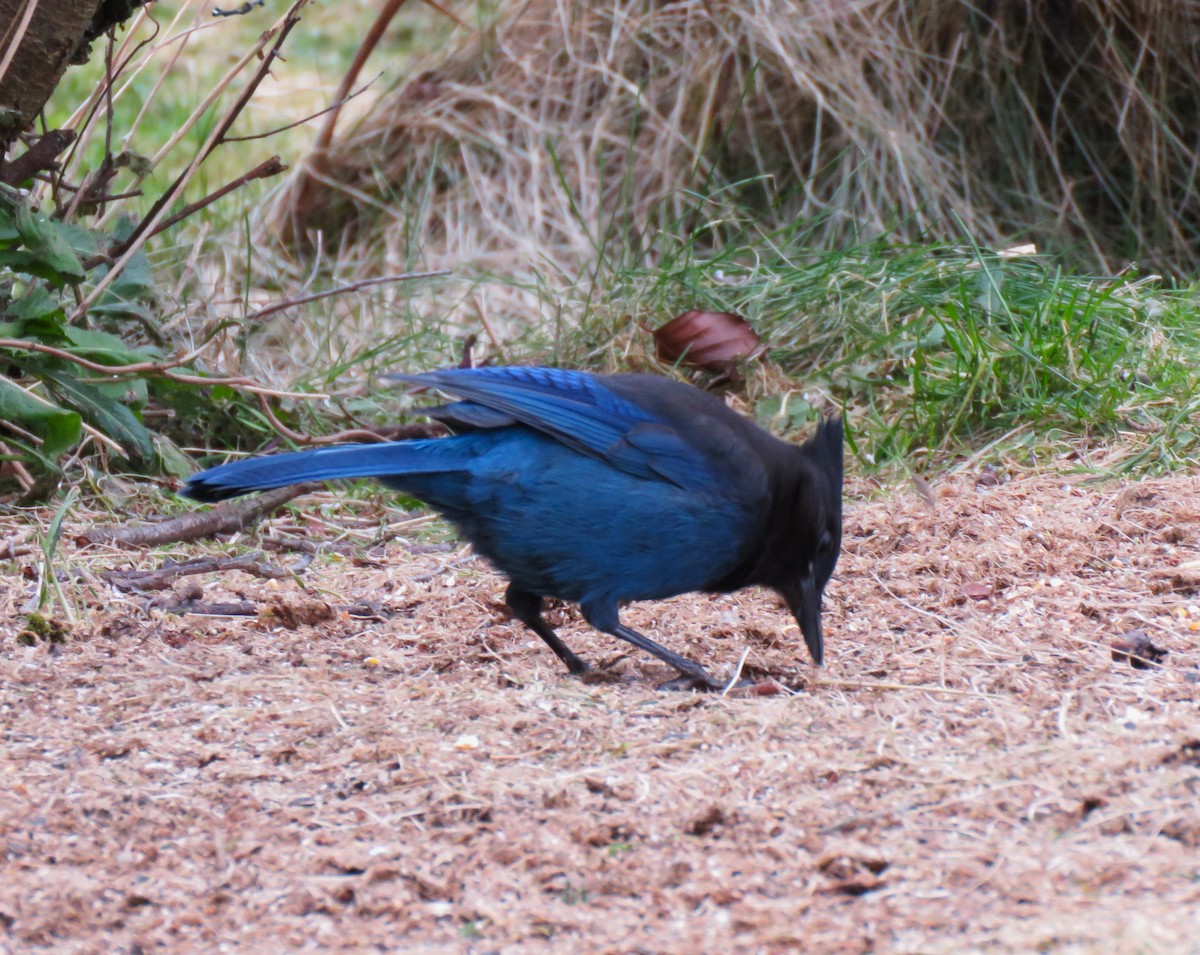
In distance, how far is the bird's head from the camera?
3.63 meters

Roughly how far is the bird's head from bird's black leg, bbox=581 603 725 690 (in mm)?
294

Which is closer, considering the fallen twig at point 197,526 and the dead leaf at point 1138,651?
the dead leaf at point 1138,651

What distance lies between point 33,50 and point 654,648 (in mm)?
2313

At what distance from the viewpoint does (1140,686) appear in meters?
3.07

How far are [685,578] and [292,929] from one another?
5.16 ft

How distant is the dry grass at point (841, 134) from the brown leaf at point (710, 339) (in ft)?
3.49

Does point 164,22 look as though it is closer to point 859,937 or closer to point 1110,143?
point 1110,143

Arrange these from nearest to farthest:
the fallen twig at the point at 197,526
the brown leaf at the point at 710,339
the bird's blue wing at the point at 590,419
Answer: the bird's blue wing at the point at 590,419
the fallen twig at the point at 197,526
the brown leaf at the point at 710,339

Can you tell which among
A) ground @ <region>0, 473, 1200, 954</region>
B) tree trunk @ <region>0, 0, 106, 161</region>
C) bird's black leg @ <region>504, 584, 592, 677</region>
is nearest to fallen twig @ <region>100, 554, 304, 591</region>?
ground @ <region>0, 473, 1200, 954</region>

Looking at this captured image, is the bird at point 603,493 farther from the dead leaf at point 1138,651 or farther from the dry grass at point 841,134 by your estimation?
the dry grass at point 841,134

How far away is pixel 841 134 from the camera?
707cm

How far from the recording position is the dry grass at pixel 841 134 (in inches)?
272

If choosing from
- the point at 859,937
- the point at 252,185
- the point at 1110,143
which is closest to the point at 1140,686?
the point at 859,937

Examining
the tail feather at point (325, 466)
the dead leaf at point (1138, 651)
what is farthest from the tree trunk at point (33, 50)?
the dead leaf at point (1138, 651)
